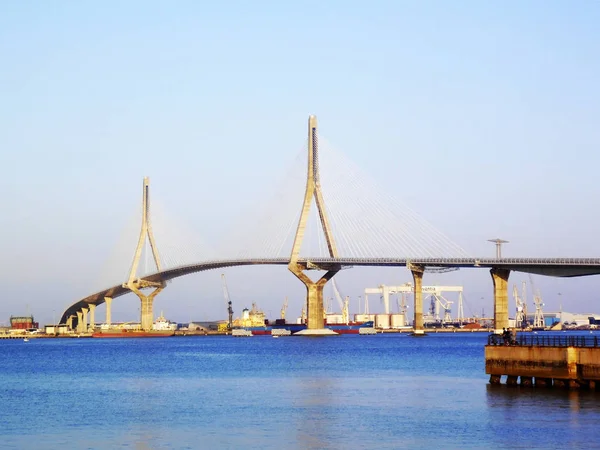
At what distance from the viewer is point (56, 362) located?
9350 centimetres

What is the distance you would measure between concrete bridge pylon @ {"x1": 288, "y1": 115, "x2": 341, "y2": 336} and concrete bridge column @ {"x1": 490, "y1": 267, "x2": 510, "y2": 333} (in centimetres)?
1894

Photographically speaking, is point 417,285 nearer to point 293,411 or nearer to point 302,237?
point 302,237

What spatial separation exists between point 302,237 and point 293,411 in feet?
292

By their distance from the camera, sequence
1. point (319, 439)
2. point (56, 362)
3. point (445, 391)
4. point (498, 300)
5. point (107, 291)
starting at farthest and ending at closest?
point (107, 291) → point (498, 300) → point (56, 362) → point (445, 391) → point (319, 439)

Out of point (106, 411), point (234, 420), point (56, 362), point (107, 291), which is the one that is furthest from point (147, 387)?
point (107, 291)

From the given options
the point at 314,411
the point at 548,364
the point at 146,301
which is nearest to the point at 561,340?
the point at 548,364


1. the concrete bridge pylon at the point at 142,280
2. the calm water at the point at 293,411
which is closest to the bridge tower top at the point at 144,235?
the concrete bridge pylon at the point at 142,280

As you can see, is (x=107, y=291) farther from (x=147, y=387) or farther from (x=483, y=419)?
(x=483, y=419)

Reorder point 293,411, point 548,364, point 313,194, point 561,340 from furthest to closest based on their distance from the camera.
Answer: point 313,194 → point 561,340 → point 548,364 → point 293,411

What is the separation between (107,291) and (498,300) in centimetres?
7592

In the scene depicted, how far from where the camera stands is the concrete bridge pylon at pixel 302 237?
407 ft

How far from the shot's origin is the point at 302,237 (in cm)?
13212

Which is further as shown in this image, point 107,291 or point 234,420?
point 107,291

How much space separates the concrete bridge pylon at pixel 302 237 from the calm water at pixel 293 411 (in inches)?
2151
